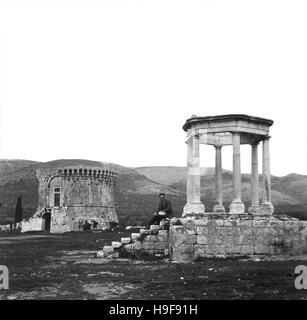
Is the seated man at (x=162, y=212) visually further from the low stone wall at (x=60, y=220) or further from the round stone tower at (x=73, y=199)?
the low stone wall at (x=60, y=220)

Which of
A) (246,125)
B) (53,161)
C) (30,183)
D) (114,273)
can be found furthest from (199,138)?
(53,161)

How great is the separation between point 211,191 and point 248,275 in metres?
70.7

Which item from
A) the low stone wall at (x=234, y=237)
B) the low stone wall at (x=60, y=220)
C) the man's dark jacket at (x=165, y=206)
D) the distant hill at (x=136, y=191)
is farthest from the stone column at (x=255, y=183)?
the distant hill at (x=136, y=191)

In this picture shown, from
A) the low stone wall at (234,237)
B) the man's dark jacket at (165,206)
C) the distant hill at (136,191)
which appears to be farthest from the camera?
the distant hill at (136,191)

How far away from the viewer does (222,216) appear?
53.2ft

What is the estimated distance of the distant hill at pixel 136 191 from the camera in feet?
219

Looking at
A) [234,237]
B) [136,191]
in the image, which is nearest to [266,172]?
[234,237]

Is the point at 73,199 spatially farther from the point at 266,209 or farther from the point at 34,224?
the point at 266,209

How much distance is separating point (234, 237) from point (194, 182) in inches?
92.9

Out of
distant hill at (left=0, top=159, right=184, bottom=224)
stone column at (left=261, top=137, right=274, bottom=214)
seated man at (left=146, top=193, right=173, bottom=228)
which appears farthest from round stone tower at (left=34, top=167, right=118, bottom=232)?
stone column at (left=261, top=137, right=274, bottom=214)

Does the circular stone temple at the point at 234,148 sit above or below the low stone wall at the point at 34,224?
above

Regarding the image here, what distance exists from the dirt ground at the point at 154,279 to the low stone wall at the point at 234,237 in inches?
20.7
